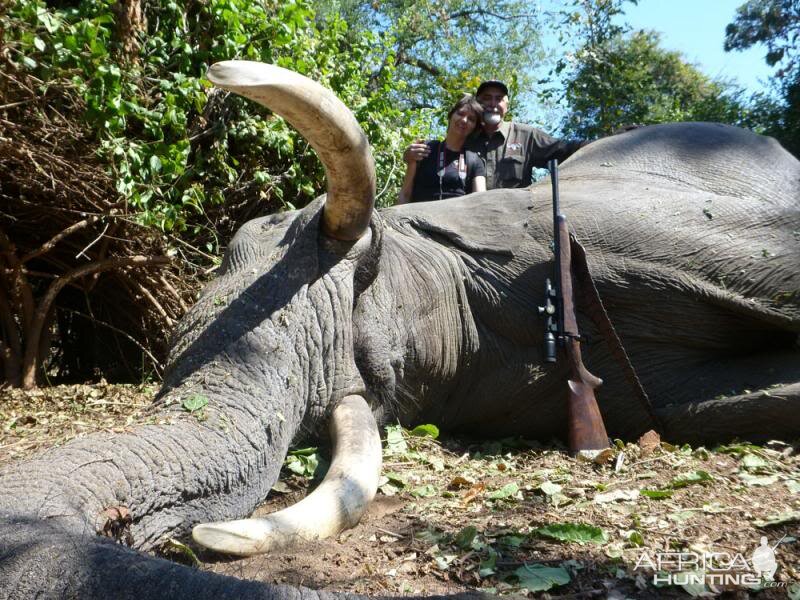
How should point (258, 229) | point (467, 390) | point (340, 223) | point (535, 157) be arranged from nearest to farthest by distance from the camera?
point (340, 223) < point (258, 229) < point (467, 390) < point (535, 157)

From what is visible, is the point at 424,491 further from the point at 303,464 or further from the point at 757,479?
the point at 757,479

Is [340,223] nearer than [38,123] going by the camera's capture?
Yes

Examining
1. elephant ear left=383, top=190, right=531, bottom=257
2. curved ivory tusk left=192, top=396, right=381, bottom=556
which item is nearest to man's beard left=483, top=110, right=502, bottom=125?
elephant ear left=383, top=190, right=531, bottom=257

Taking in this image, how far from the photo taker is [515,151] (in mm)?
6699

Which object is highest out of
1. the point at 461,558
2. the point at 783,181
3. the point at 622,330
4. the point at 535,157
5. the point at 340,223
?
the point at 535,157

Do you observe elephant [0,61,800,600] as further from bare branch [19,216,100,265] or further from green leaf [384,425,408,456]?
bare branch [19,216,100,265]

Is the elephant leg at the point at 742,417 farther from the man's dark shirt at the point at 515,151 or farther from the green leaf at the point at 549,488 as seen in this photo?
the man's dark shirt at the point at 515,151

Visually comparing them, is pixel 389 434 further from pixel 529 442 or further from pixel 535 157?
pixel 535 157

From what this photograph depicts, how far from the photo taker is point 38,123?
5898 mm

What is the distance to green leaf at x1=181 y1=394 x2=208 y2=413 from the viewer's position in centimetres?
297

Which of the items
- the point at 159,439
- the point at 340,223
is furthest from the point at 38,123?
the point at 159,439

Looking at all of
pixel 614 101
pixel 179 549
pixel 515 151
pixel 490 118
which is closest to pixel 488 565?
pixel 179 549

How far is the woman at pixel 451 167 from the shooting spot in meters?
6.38

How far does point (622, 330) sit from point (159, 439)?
9.07 ft
